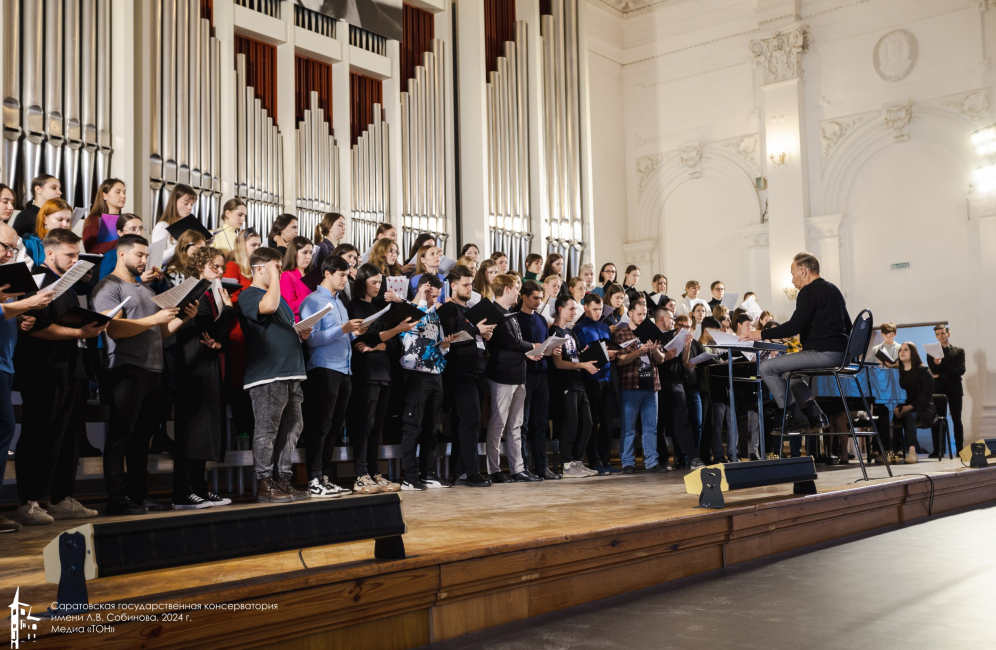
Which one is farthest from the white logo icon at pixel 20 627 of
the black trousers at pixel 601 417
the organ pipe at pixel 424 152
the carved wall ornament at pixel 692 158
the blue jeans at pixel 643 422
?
the carved wall ornament at pixel 692 158

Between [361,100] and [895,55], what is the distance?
6521 millimetres

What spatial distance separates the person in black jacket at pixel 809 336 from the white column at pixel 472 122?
4.64 m

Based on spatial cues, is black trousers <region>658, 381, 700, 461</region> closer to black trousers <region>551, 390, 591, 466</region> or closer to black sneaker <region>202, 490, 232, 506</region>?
black trousers <region>551, 390, 591, 466</region>

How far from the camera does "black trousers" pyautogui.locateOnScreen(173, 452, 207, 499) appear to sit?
3.79m

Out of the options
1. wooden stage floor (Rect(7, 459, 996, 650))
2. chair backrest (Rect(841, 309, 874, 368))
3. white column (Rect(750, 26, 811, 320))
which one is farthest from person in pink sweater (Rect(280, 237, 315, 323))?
white column (Rect(750, 26, 811, 320))

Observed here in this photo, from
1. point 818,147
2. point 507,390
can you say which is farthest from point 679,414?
point 818,147

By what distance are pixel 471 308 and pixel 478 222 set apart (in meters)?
4.02

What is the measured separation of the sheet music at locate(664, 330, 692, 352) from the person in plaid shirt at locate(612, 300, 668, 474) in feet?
0.73

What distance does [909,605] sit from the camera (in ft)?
8.11

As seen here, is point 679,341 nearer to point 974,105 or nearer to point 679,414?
point 679,414

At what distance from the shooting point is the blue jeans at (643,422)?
5855 mm

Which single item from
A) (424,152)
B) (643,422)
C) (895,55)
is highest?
(895,55)

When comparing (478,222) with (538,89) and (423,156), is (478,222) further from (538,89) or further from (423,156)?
(538,89)

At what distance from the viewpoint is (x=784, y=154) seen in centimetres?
1115
